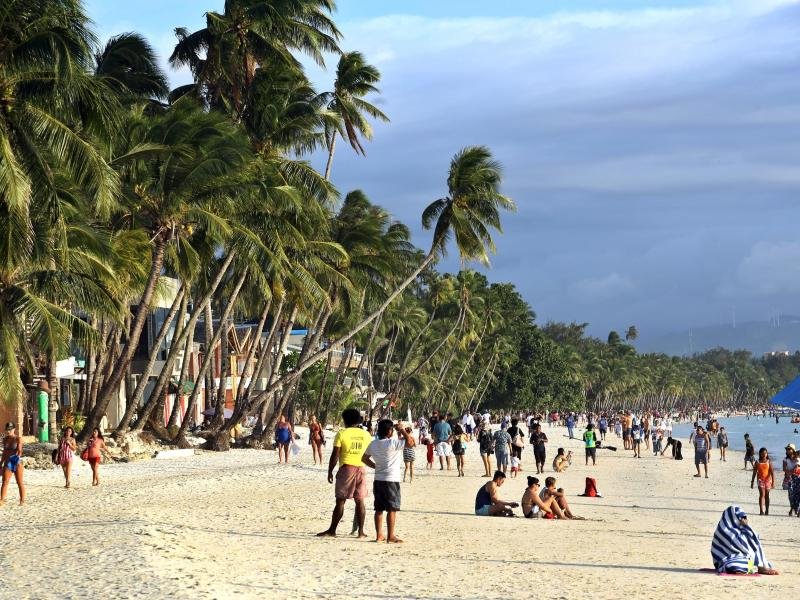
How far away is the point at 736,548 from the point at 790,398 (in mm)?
23399

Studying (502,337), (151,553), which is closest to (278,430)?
(151,553)

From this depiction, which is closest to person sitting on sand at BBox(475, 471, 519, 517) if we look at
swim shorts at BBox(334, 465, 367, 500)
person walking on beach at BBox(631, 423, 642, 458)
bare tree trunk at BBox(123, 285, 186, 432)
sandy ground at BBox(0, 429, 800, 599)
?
sandy ground at BBox(0, 429, 800, 599)

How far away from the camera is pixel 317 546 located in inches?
549

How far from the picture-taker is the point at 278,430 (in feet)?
102

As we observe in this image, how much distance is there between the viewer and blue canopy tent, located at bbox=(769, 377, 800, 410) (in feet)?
112

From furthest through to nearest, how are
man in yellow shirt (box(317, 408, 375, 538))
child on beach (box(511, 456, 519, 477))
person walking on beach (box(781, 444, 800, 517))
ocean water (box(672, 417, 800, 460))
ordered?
ocean water (box(672, 417, 800, 460))
child on beach (box(511, 456, 519, 477))
person walking on beach (box(781, 444, 800, 517))
man in yellow shirt (box(317, 408, 375, 538))

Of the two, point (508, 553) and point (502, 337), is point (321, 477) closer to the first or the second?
point (508, 553)

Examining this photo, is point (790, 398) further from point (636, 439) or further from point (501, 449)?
point (636, 439)

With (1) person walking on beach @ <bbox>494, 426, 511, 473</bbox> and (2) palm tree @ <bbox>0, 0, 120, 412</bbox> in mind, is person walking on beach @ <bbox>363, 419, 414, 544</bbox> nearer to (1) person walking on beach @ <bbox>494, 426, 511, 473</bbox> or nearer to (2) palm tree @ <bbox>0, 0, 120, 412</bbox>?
(2) palm tree @ <bbox>0, 0, 120, 412</bbox>

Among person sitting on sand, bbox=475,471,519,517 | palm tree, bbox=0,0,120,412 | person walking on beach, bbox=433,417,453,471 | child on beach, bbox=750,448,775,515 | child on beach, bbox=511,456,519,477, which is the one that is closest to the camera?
palm tree, bbox=0,0,120,412

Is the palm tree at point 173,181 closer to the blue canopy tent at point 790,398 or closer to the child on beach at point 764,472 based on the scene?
the child on beach at point 764,472

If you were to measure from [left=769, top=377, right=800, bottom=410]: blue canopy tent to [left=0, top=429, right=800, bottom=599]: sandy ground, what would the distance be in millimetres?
10016

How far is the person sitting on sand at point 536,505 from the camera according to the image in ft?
64.6

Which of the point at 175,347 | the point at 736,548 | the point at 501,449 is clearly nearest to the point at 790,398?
the point at 501,449
